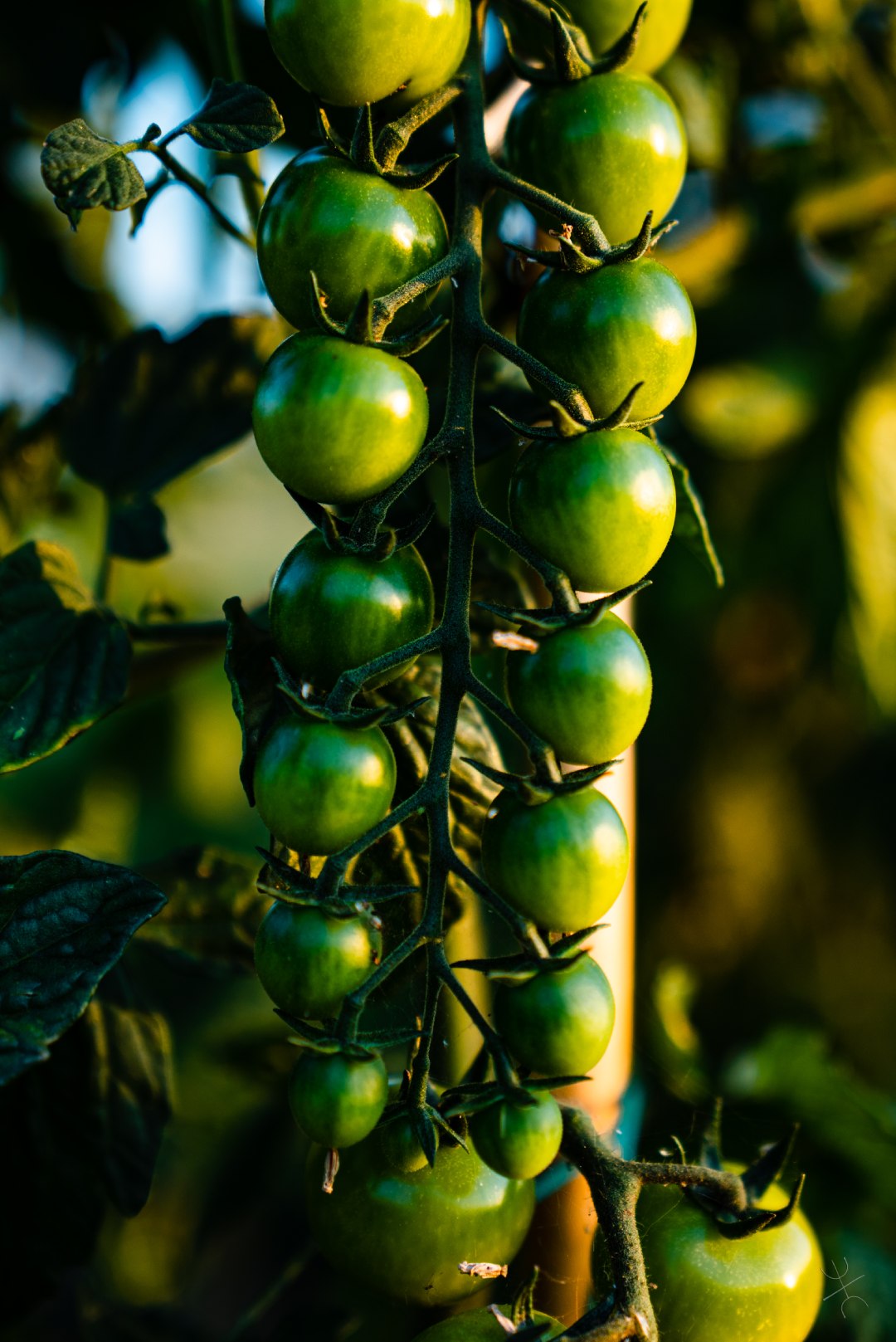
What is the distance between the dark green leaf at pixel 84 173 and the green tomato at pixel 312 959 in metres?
0.24

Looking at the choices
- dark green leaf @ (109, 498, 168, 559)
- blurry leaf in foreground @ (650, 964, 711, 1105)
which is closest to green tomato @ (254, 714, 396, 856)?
dark green leaf @ (109, 498, 168, 559)

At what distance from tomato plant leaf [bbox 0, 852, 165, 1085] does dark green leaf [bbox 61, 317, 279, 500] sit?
0.32 meters

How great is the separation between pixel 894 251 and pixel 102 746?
3.06 ft

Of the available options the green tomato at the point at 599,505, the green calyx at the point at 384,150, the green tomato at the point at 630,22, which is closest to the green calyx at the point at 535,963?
the green tomato at the point at 599,505

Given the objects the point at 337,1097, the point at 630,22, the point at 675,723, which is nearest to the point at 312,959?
the point at 337,1097

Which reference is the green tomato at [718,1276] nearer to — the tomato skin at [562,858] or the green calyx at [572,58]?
the tomato skin at [562,858]

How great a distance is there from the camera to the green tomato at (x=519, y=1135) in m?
0.33

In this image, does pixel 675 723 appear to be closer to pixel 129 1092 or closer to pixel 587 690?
pixel 129 1092

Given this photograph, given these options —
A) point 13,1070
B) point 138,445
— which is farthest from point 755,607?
point 13,1070

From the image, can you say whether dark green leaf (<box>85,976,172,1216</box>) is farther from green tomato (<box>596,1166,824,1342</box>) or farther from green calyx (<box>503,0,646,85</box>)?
green calyx (<box>503,0,646,85</box>)

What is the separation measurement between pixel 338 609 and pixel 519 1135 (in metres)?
0.17

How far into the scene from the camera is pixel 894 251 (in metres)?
1.10

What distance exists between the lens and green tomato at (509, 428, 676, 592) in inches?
13.2

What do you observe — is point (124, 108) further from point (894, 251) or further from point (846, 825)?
point (846, 825)
